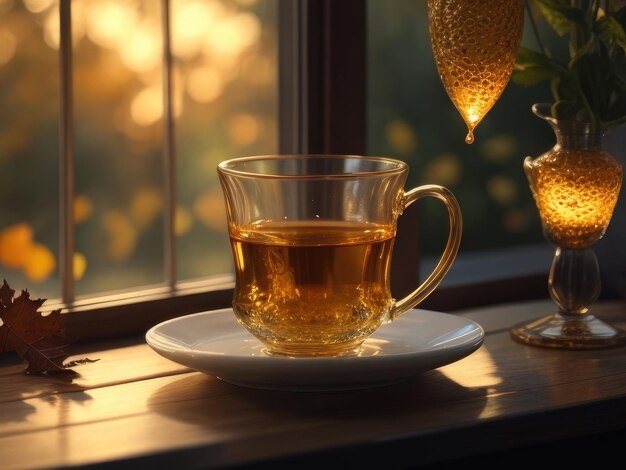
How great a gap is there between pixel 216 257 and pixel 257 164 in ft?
1.50

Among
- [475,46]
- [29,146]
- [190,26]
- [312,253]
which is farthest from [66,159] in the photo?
[475,46]

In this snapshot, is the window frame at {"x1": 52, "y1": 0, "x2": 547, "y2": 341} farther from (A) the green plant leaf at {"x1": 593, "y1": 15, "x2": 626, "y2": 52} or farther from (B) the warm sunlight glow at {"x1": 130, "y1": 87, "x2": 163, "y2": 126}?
(A) the green plant leaf at {"x1": 593, "y1": 15, "x2": 626, "y2": 52}

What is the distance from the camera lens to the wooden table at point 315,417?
1021 mm

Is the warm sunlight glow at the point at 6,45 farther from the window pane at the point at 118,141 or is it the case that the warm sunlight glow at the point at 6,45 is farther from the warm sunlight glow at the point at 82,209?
the warm sunlight glow at the point at 82,209

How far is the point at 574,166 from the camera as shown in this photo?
1.41 meters

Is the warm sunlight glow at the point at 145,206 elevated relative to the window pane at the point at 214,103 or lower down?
lower down

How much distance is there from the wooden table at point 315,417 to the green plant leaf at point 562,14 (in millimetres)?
426

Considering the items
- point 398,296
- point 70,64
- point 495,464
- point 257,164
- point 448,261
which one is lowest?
point 495,464

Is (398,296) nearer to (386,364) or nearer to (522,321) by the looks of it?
(522,321)

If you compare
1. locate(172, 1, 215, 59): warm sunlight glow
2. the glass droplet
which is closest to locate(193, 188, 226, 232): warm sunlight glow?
locate(172, 1, 215, 59): warm sunlight glow

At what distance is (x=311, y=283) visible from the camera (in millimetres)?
1189

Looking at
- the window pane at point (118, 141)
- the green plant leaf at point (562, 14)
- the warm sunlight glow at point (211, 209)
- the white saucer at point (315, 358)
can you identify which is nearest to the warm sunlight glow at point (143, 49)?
the window pane at point (118, 141)

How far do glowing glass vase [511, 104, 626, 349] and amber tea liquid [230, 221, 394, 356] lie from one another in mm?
298

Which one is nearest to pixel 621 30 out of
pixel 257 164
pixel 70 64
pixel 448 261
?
pixel 448 261
